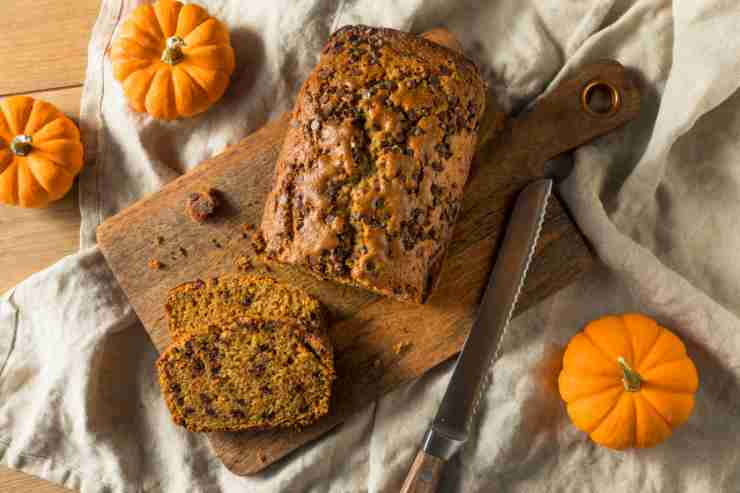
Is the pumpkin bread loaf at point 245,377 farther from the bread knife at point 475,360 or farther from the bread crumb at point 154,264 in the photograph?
the bread knife at point 475,360

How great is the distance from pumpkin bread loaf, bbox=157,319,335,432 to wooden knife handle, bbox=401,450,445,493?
18.5 inches

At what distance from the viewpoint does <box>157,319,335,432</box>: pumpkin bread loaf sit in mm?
3070

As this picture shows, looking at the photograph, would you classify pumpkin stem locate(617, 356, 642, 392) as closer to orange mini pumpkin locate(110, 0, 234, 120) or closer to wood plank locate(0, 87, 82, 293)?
orange mini pumpkin locate(110, 0, 234, 120)

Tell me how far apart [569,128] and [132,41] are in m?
2.05

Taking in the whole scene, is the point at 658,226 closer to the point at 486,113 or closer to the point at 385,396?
the point at 486,113

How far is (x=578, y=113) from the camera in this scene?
310 cm

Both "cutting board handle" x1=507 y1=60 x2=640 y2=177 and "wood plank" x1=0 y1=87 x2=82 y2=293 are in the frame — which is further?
"wood plank" x1=0 y1=87 x2=82 y2=293

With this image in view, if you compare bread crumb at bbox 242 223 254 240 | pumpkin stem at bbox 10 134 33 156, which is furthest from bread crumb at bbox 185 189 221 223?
pumpkin stem at bbox 10 134 33 156

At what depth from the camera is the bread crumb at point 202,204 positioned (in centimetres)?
318

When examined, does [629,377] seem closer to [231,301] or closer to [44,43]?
[231,301]

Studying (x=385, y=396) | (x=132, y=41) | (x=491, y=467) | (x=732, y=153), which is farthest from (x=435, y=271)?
(x=132, y=41)

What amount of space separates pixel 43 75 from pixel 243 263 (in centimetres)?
147

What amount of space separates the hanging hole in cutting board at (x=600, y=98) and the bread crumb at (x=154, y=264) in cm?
207

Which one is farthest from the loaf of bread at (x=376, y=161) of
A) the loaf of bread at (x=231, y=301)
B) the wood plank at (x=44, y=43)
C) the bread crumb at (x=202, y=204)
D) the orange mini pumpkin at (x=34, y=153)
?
the wood plank at (x=44, y=43)
